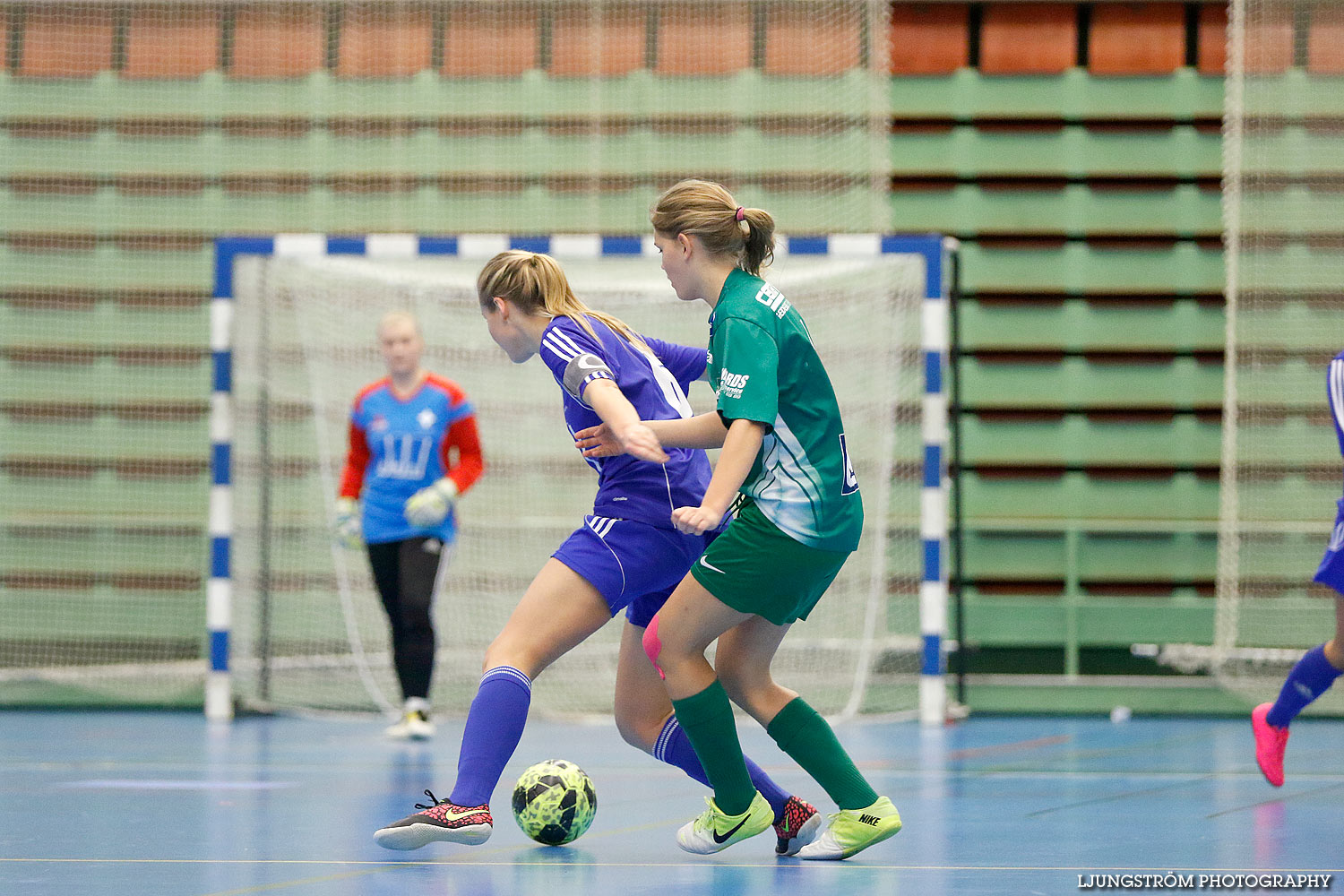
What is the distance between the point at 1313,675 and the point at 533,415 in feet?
13.5

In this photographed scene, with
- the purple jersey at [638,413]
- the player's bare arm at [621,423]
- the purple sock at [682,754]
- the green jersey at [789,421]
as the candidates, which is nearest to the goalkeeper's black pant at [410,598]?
the purple sock at [682,754]

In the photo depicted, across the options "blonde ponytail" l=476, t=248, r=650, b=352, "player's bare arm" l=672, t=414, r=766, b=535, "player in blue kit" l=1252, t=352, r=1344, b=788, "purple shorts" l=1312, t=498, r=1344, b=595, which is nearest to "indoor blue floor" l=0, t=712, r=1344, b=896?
"player in blue kit" l=1252, t=352, r=1344, b=788

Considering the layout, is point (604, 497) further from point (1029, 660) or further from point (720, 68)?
point (720, 68)

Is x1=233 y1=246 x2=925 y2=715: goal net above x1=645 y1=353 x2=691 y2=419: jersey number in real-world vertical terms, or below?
below

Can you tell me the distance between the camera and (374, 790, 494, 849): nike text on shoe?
324cm

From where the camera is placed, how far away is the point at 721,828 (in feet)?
11.3

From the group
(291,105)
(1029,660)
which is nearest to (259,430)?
(291,105)

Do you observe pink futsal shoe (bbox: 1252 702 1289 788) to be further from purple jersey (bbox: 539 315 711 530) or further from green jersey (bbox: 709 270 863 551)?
purple jersey (bbox: 539 315 711 530)

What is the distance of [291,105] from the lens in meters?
8.83

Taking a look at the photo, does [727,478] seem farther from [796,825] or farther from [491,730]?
[796,825]

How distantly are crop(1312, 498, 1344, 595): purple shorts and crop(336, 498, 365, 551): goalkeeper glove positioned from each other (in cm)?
385

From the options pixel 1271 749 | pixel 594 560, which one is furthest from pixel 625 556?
pixel 1271 749

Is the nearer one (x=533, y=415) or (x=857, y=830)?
(x=857, y=830)

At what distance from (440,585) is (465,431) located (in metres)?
1.38
